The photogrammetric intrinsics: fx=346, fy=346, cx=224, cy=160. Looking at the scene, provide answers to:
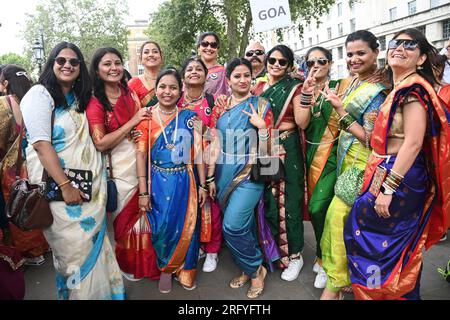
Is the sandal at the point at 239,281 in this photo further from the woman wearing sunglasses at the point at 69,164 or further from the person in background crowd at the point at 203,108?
the woman wearing sunglasses at the point at 69,164

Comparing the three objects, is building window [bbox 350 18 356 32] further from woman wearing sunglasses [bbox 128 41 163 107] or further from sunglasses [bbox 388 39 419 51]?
sunglasses [bbox 388 39 419 51]

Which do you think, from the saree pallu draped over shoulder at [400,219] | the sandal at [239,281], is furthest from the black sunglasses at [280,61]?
the sandal at [239,281]

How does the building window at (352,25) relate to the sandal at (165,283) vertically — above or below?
above

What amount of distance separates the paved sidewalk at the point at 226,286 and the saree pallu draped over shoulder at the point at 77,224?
551mm

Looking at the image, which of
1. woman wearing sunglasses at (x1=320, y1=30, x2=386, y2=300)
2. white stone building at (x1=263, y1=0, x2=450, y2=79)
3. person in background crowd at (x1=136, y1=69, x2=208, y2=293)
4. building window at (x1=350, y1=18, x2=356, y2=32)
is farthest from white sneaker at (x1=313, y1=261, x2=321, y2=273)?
building window at (x1=350, y1=18, x2=356, y2=32)

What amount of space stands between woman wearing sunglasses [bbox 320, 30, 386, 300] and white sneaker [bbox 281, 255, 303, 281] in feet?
1.35

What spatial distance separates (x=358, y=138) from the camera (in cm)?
242

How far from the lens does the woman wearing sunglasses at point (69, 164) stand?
2094 millimetres

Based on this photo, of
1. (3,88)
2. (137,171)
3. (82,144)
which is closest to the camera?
(82,144)

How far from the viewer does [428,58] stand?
6.96ft

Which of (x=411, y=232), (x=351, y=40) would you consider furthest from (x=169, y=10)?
(x=411, y=232)

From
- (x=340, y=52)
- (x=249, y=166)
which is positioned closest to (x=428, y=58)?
(x=249, y=166)

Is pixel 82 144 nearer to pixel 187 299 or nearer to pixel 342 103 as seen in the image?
pixel 187 299
